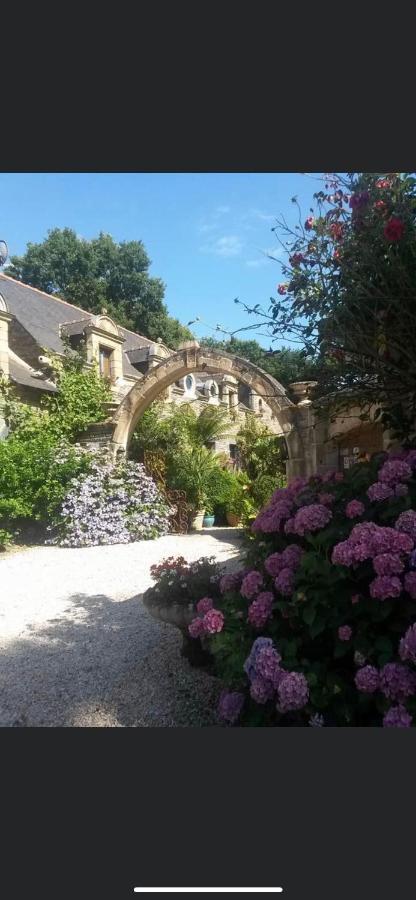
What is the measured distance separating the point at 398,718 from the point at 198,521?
140 inches

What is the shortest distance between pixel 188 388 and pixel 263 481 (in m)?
2.60

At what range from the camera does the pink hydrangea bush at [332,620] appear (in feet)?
5.83

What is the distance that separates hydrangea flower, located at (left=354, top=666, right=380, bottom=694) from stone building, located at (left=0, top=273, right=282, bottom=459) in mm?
3131

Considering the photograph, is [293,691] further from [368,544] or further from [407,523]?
[407,523]

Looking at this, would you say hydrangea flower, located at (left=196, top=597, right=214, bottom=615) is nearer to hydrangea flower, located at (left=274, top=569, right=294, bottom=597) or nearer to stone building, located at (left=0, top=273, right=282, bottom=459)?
hydrangea flower, located at (left=274, top=569, right=294, bottom=597)

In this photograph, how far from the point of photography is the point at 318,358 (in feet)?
7.72

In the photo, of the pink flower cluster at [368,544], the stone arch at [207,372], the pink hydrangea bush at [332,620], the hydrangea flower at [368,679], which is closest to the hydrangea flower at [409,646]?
the pink hydrangea bush at [332,620]

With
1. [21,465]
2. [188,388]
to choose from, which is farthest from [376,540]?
[188,388]

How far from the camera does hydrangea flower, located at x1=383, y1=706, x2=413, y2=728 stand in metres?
1.73

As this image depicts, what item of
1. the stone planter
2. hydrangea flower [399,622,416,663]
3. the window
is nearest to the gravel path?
the stone planter

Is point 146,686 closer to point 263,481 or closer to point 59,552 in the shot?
point 59,552

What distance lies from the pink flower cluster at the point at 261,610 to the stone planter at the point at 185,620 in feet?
2.30

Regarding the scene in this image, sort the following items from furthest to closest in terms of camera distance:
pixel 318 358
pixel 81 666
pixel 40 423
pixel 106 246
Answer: pixel 40 423 < pixel 106 246 < pixel 81 666 < pixel 318 358

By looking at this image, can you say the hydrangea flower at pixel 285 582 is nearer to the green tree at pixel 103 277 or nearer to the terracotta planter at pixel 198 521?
the green tree at pixel 103 277
